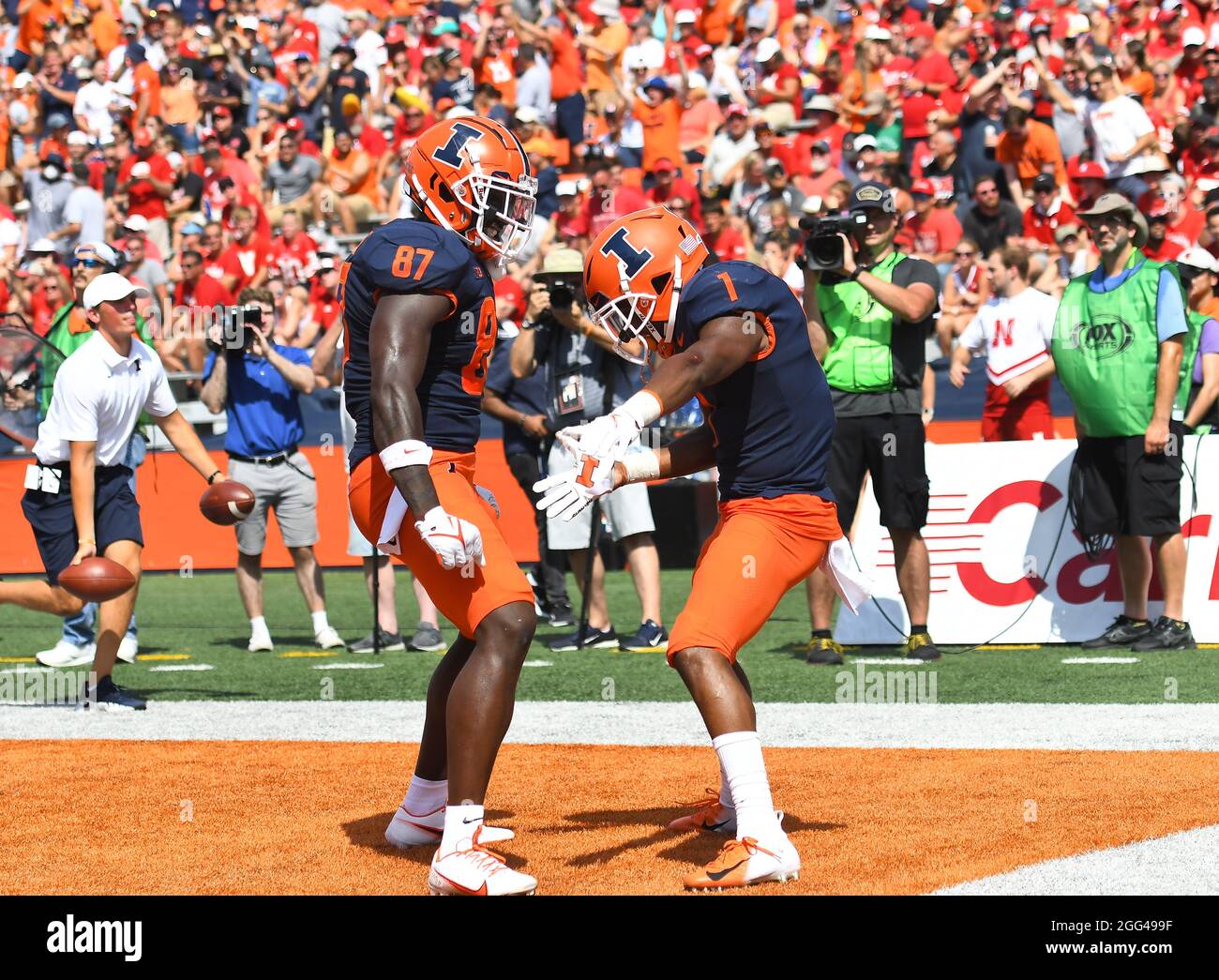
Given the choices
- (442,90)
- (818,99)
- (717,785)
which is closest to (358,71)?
(442,90)

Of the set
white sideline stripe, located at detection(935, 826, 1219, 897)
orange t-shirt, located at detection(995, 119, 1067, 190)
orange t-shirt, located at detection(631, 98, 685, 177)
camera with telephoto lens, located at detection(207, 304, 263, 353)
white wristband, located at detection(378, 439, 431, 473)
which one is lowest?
white sideline stripe, located at detection(935, 826, 1219, 897)

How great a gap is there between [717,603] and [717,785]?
1.40 meters

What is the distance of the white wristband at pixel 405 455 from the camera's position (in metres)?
4.64

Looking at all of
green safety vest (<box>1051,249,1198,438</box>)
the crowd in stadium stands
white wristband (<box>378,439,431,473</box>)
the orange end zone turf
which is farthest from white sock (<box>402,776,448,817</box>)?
the crowd in stadium stands

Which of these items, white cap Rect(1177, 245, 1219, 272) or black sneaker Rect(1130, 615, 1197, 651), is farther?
white cap Rect(1177, 245, 1219, 272)

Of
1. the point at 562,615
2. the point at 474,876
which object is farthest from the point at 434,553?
the point at 562,615

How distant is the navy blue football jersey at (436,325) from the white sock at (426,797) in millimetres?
1044

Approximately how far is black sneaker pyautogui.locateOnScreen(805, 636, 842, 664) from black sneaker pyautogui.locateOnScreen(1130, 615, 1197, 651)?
5.52 feet

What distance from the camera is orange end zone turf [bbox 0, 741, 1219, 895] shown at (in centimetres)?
484

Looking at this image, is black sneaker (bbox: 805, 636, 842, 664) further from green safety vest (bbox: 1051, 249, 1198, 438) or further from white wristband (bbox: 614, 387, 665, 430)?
white wristband (bbox: 614, 387, 665, 430)

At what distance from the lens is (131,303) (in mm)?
8578

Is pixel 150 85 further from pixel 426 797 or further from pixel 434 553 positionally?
pixel 434 553

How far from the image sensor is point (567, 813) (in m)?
5.76

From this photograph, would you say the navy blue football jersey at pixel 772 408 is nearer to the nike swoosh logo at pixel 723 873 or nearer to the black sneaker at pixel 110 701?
the nike swoosh logo at pixel 723 873
